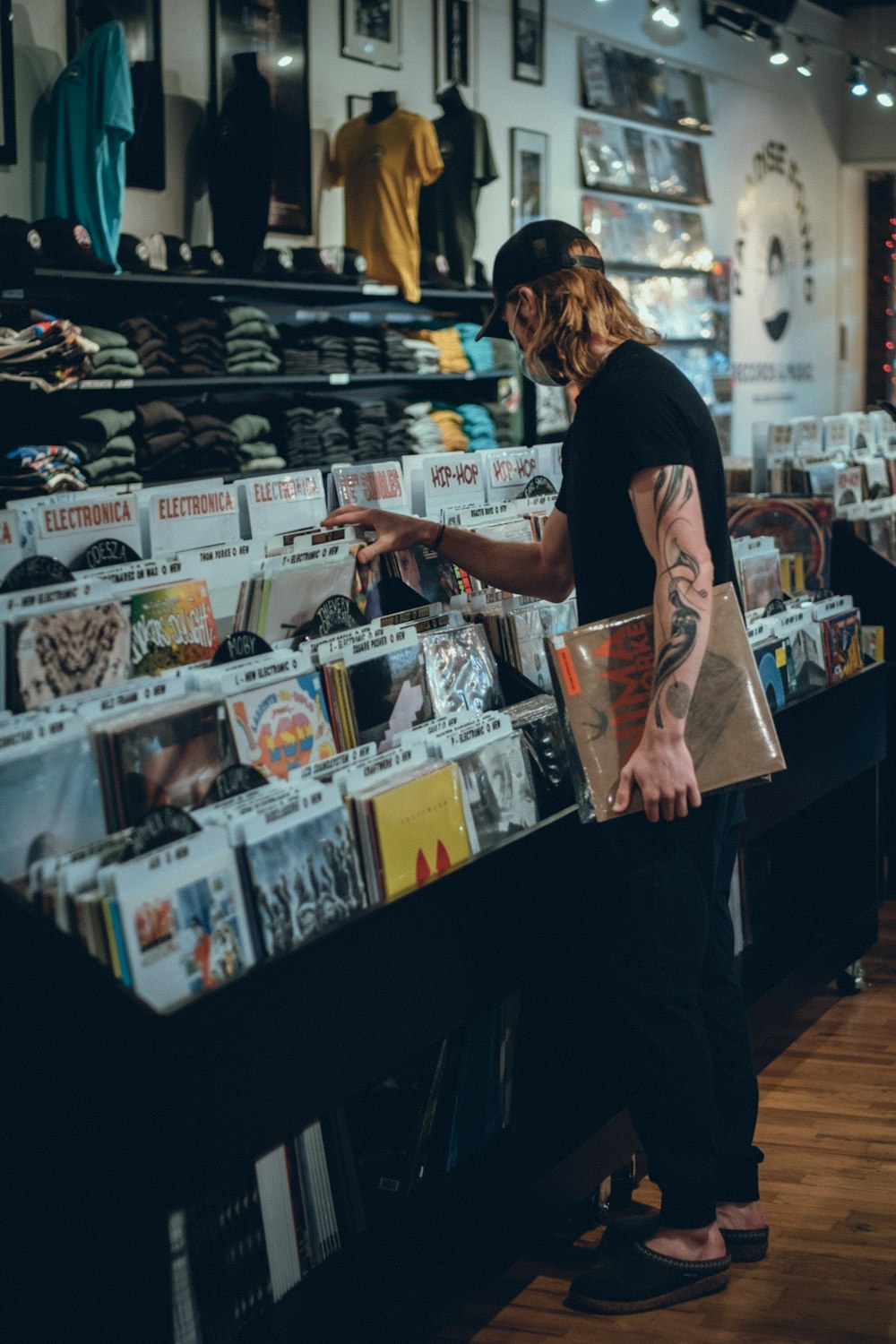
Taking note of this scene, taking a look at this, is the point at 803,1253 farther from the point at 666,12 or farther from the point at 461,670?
the point at 666,12

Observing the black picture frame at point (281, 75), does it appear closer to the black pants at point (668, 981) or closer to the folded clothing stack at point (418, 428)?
the folded clothing stack at point (418, 428)

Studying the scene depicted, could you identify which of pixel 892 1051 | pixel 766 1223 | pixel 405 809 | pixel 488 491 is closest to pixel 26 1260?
pixel 405 809

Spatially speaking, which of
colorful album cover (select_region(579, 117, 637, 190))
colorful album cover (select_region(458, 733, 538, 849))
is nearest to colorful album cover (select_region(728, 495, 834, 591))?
colorful album cover (select_region(458, 733, 538, 849))

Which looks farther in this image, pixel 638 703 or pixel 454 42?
pixel 454 42

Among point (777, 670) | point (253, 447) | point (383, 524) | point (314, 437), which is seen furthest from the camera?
point (314, 437)

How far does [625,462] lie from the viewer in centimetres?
202

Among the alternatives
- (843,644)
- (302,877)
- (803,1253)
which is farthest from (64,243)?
(803,1253)

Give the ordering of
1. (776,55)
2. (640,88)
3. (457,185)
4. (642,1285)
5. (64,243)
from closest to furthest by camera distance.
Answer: (642,1285) → (64,243) → (457,185) → (776,55) → (640,88)

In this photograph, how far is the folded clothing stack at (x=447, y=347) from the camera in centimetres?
670

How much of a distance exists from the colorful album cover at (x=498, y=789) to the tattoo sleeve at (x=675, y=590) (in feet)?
0.77

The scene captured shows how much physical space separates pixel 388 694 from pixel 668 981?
598mm

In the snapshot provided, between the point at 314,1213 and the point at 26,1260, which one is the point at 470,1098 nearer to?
the point at 314,1213

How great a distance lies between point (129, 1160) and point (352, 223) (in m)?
5.63

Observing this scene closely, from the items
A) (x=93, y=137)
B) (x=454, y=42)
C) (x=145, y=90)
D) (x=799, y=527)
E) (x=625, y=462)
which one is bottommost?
(x=799, y=527)
